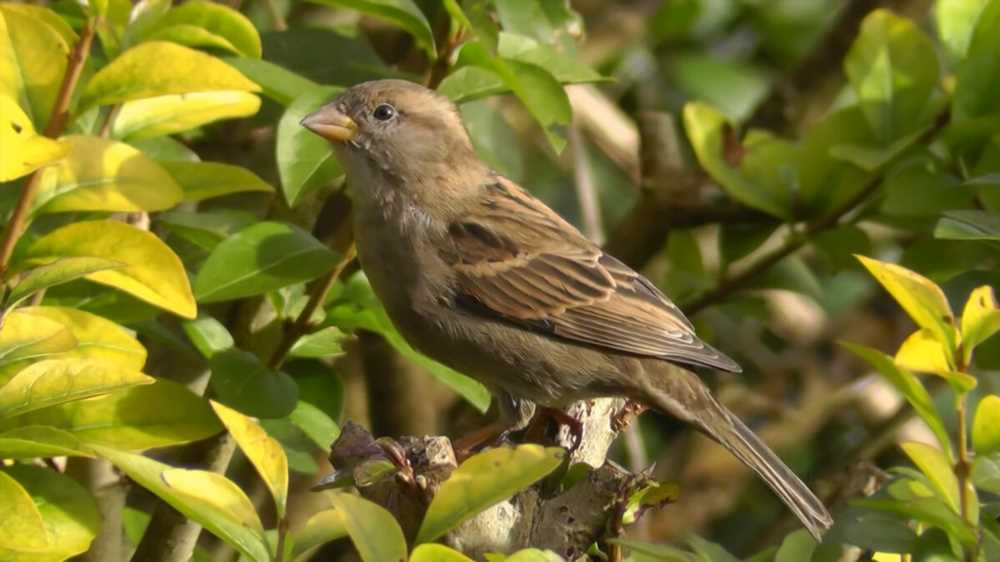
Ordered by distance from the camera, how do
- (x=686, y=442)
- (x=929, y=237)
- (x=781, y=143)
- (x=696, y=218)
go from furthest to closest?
(x=686, y=442)
(x=696, y=218)
(x=781, y=143)
(x=929, y=237)

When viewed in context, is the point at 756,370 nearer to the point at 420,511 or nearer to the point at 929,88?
the point at 929,88

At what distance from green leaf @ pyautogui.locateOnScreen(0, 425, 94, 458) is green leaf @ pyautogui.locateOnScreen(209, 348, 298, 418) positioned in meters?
0.38

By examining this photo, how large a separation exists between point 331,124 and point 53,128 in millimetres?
662

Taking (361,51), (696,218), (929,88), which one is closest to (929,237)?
(929,88)

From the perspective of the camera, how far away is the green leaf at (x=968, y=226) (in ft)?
7.10

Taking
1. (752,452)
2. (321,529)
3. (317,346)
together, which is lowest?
(752,452)

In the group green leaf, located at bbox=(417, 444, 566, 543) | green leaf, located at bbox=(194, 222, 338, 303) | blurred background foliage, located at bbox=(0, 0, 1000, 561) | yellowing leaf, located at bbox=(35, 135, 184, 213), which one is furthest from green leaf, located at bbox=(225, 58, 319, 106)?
green leaf, located at bbox=(417, 444, 566, 543)

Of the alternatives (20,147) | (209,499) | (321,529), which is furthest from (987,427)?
(20,147)

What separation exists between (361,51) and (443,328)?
0.52 meters

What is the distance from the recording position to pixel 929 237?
2.83 meters

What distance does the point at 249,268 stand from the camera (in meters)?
2.28

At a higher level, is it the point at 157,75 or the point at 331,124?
the point at 157,75

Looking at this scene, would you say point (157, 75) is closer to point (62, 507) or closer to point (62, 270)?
point (62, 270)

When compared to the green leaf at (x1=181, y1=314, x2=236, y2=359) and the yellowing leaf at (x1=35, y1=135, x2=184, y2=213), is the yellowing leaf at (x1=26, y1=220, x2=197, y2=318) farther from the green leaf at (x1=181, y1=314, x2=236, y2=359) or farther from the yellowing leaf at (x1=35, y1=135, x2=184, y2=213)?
the green leaf at (x1=181, y1=314, x2=236, y2=359)
